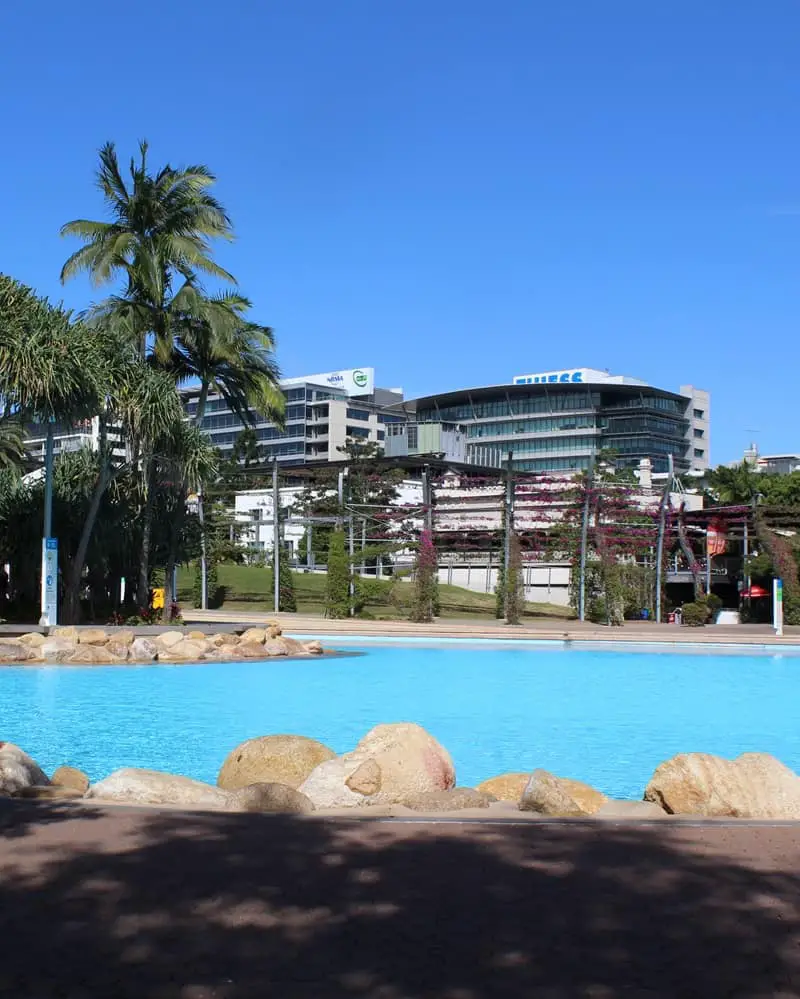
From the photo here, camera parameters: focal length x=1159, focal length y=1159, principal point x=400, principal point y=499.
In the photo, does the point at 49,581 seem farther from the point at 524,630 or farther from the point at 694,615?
the point at 694,615

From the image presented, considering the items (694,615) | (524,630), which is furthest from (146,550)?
(694,615)

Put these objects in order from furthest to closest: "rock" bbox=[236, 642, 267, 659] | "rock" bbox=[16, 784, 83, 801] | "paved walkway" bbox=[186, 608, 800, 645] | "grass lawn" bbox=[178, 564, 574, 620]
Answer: "grass lawn" bbox=[178, 564, 574, 620] → "paved walkway" bbox=[186, 608, 800, 645] → "rock" bbox=[236, 642, 267, 659] → "rock" bbox=[16, 784, 83, 801]

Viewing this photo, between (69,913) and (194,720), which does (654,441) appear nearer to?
(194,720)

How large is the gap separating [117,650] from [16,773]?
14.0 meters

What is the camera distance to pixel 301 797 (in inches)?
291

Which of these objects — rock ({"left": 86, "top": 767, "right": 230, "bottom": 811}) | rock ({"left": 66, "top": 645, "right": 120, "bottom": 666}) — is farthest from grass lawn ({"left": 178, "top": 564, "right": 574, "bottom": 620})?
rock ({"left": 86, "top": 767, "right": 230, "bottom": 811})

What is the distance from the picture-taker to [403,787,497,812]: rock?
23.7ft

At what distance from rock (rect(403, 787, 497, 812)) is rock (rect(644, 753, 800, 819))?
1206 mm

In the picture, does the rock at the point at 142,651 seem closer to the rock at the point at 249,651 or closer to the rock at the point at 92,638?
the rock at the point at 92,638

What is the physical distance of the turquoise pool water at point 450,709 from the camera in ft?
40.7

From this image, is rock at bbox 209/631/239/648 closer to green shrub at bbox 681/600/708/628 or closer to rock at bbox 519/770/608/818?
rock at bbox 519/770/608/818

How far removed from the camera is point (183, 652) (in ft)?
73.1

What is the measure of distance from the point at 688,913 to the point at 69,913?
2566 millimetres

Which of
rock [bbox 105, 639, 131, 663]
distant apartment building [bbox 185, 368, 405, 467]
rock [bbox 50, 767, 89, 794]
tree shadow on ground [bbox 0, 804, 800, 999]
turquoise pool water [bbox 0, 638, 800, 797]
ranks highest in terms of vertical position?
distant apartment building [bbox 185, 368, 405, 467]
